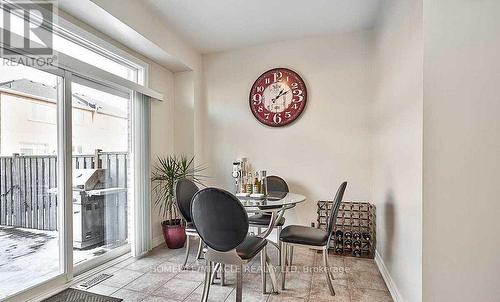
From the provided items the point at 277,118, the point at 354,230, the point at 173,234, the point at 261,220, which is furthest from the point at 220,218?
the point at 277,118

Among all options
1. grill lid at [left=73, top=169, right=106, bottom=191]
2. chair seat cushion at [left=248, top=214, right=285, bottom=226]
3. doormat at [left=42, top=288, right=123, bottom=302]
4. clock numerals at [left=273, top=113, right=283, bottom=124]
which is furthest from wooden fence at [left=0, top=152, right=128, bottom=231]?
clock numerals at [left=273, top=113, right=283, bottom=124]

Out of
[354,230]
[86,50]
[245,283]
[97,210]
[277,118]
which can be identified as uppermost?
[86,50]

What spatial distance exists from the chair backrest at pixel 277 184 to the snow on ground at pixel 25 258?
2.35m

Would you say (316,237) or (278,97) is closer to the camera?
(316,237)

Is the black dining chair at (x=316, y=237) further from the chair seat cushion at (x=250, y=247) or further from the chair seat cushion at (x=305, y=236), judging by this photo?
the chair seat cushion at (x=250, y=247)

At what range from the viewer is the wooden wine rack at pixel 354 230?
3.08 m

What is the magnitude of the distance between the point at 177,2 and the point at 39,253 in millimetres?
2776

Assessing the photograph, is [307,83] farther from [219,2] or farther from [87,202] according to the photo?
[87,202]

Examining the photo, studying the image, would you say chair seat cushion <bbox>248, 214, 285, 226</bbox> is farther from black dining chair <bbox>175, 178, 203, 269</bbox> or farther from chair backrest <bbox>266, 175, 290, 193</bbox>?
black dining chair <bbox>175, 178, 203, 269</bbox>

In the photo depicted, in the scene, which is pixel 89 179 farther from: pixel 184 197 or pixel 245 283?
pixel 245 283

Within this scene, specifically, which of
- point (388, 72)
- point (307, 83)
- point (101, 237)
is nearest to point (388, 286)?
point (388, 72)

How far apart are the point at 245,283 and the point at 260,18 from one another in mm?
2935

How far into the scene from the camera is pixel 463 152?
5.16 ft

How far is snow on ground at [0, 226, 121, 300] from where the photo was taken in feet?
6.66
